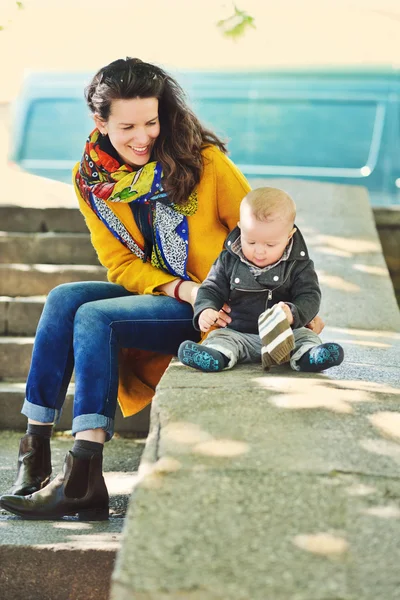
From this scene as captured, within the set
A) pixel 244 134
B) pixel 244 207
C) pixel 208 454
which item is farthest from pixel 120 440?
pixel 244 134

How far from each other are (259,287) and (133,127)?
85 cm

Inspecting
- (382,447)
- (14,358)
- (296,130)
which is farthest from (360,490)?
(296,130)

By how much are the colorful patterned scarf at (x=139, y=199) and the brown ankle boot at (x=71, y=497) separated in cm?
92

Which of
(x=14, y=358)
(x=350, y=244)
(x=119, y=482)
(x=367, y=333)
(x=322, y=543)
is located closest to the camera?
(x=322, y=543)

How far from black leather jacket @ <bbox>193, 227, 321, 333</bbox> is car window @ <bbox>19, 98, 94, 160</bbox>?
13.2ft

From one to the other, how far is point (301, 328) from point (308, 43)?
7.52 meters

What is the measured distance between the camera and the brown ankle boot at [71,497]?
2977 mm

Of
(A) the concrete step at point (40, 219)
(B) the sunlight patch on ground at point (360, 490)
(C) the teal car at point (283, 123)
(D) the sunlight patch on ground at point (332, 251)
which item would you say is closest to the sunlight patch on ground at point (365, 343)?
(D) the sunlight patch on ground at point (332, 251)

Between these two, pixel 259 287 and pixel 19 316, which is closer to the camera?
pixel 259 287

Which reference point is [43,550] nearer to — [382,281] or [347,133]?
[382,281]

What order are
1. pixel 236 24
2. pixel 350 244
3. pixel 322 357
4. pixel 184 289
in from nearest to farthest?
pixel 322 357
pixel 184 289
pixel 236 24
pixel 350 244

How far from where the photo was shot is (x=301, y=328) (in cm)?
314

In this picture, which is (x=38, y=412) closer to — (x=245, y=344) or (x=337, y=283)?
(x=245, y=344)

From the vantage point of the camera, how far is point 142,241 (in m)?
3.58
